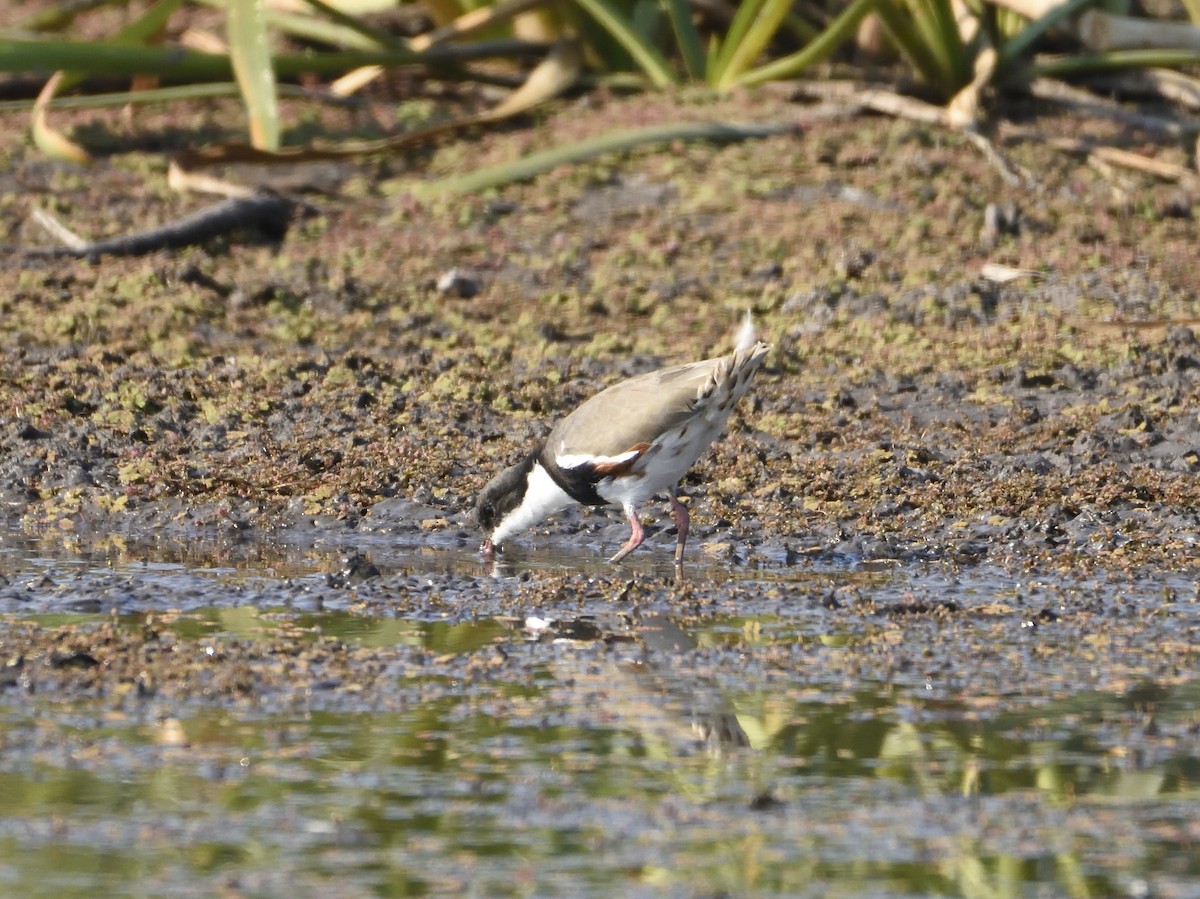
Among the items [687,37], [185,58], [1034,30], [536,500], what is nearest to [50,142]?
[185,58]

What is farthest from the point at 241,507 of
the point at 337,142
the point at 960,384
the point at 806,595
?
the point at 337,142

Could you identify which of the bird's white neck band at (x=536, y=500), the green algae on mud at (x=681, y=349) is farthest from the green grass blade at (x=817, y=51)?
the bird's white neck band at (x=536, y=500)

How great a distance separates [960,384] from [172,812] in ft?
20.2

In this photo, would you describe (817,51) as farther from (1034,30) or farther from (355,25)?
(355,25)

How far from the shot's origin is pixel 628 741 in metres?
5.61

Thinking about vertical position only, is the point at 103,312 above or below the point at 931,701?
above

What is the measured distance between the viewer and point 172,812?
4973 mm

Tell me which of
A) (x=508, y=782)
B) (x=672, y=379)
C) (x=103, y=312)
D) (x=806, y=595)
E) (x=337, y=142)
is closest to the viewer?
Result: (x=508, y=782)

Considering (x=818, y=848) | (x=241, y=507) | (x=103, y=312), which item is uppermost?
(x=103, y=312)

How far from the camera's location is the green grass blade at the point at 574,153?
1302cm

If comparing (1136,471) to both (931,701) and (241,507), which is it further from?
(241,507)

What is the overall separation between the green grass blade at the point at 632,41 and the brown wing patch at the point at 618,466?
6.25m

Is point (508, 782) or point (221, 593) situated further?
point (221, 593)

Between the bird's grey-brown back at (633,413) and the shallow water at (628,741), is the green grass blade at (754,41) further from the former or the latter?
the shallow water at (628,741)
